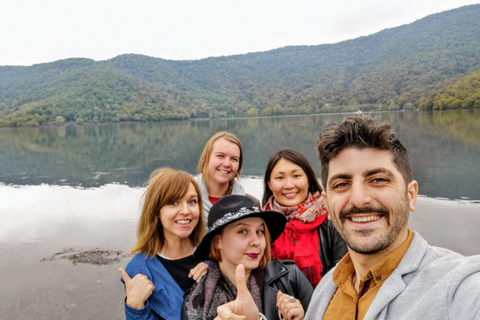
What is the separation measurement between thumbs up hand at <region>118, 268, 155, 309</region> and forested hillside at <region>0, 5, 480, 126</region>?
212 ft

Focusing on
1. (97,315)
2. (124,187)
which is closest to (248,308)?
(97,315)

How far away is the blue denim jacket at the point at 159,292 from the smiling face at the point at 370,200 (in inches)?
56.6

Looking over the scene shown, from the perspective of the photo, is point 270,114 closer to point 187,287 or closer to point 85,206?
point 85,206

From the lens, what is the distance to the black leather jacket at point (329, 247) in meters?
2.57

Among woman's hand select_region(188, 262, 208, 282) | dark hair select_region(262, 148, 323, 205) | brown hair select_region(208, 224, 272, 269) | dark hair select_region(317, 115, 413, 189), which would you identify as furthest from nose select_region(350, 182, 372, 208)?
dark hair select_region(262, 148, 323, 205)

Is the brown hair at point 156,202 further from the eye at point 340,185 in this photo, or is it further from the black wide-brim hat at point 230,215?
the eye at point 340,185

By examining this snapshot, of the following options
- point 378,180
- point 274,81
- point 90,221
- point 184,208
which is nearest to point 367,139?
point 378,180

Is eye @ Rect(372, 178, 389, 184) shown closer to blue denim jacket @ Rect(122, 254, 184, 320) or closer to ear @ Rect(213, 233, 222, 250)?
ear @ Rect(213, 233, 222, 250)

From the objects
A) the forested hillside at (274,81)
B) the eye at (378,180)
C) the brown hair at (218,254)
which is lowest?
the brown hair at (218,254)

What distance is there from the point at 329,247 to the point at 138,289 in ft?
5.08

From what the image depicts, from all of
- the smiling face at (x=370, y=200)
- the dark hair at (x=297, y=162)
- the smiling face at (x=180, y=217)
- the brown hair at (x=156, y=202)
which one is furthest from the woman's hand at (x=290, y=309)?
the dark hair at (x=297, y=162)

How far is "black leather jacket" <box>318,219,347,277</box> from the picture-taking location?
2.57 metres

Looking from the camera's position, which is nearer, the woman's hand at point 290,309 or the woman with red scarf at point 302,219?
the woman's hand at point 290,309

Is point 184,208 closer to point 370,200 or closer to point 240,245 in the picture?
point 240,245
